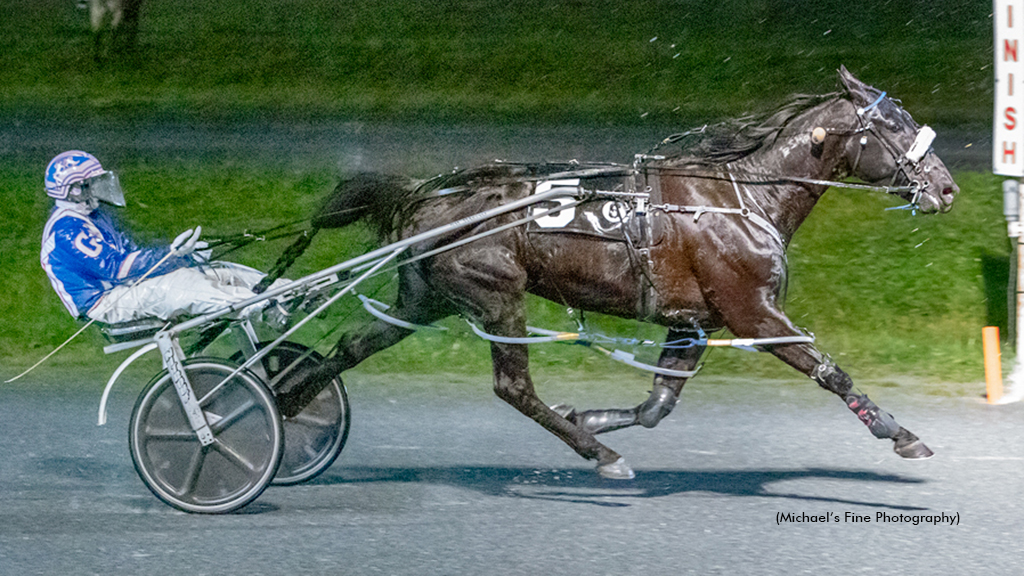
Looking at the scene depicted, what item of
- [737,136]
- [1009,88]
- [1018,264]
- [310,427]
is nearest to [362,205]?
[310,427]

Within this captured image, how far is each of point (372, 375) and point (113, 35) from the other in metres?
8.33

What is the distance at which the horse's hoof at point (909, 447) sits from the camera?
594 centimetres

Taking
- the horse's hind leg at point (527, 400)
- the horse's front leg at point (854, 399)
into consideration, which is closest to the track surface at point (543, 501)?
the horse's hind leg at point (527, 400)

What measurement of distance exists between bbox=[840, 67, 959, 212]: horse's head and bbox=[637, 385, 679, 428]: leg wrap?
148 centimetres

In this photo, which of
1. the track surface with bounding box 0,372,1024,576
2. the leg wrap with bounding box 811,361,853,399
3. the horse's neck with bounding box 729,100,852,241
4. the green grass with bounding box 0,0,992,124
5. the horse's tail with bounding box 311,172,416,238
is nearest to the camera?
the track surface with bounding box 0,372,1024,576

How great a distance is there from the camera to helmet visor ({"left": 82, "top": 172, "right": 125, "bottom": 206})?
5.81 meters

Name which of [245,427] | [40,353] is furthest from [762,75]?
[245,427]

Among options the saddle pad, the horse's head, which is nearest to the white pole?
the horse's head

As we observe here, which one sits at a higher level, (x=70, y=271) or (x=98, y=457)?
(x=70, y=271)

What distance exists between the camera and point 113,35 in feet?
53.0

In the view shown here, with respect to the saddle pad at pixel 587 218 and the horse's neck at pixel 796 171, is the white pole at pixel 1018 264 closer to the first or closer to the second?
the horse's neck at pixel 796 171

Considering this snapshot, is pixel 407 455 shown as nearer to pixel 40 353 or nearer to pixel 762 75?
pixel 40 353

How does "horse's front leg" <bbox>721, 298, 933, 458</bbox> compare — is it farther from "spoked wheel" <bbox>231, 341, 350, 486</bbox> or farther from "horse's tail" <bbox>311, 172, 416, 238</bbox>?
"spoked wheel" <bbox>231, 341, 350, 486</bbox>

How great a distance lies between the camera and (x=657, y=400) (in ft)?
21.1
